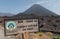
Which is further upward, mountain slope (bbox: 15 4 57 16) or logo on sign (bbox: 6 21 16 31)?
mountain slope (bbox: 15 4 57 16)

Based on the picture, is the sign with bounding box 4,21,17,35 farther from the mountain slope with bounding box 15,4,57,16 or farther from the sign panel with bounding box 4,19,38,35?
the mountain slope with bounding box 15,4,57,16

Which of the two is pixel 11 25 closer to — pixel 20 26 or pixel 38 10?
pixel 20 26

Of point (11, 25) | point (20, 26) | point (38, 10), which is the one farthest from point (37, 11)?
point (11, 25)

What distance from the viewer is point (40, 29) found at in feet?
34.3

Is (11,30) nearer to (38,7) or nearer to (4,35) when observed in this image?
(4,35)

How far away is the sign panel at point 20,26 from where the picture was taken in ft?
30.7

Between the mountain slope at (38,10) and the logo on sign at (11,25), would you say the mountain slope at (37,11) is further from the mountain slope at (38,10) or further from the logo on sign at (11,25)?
Answer: the logo on sign at (11,25)

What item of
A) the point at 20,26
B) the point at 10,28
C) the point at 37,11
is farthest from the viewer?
the point at 37,11

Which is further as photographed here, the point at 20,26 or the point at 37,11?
the point at 37,11

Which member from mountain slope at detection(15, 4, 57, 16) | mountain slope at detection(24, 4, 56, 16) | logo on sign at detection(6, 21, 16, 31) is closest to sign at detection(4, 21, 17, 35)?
logo on sign at detection(6, 21, 16, 31)

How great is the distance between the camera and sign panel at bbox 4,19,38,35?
30.7 feet

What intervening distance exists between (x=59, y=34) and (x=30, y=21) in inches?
69.3

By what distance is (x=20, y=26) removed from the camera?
965 cm

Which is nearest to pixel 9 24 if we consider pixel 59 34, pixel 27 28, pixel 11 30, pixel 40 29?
pixel 11 30
